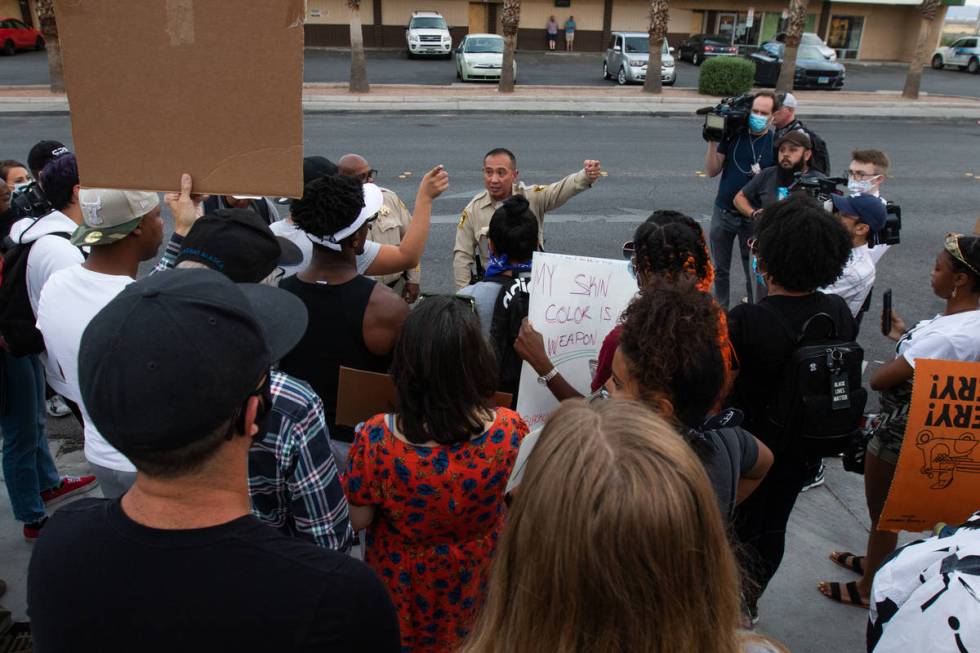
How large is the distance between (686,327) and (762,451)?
1.98 feet

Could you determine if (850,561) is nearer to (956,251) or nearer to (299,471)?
(956,251)

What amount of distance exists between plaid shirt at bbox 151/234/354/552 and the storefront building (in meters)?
38.5

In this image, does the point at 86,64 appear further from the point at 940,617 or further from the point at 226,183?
the point at 940,617

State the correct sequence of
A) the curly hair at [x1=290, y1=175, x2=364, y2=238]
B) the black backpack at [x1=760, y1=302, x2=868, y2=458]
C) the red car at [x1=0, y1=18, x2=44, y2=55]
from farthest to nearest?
the red car at [x1=0, y1=18, x2=44, y2=55], the curly hair at [x1=290, y1=175, x2=364, y2=238], the black backpack at [x1=760, y1=302, x2=868, y2=458]

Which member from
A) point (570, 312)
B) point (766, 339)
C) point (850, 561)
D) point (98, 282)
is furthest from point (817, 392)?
point (98, 282)

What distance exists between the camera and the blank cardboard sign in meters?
1.93

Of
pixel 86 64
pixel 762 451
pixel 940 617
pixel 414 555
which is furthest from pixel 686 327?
pixel 86 64

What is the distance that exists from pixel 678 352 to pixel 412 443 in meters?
0.82

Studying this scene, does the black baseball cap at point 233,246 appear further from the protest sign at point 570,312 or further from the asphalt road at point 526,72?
the asphalt road at point 526,72

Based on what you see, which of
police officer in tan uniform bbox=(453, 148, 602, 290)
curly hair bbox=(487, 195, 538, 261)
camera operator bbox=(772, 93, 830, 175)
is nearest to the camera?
curly hair bbox=(487, 195, 538, 261)

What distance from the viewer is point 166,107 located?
6.63 feet

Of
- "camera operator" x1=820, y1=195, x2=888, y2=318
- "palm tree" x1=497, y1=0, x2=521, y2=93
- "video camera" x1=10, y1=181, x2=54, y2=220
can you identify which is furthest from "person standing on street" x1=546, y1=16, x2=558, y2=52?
"video camera" x1=10, y1=181, x2=54, y2=220

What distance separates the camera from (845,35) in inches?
1587

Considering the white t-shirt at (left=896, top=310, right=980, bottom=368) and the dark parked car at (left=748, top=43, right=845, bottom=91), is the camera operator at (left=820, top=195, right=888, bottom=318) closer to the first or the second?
the white t-shirt at (left=896, top=310, right=980, bottom=368)
